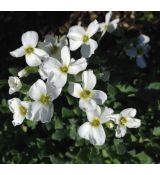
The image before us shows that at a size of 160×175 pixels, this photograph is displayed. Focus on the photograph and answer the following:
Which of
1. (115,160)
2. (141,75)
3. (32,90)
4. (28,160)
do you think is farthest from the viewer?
(141,75)

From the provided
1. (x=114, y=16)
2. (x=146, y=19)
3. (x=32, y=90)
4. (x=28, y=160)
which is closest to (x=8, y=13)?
(x=114, y=16)

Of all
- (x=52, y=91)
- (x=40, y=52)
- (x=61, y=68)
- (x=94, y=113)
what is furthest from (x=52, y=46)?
(x=94, y=113)

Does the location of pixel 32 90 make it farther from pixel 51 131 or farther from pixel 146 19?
pixel 146 19

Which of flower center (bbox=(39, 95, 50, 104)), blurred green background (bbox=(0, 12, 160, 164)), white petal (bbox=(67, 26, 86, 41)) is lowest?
blurred green background (bbox=(0, 12, 160, 164))

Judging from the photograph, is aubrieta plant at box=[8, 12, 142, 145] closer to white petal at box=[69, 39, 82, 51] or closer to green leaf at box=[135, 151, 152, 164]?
white petal at box=[69, 39, 82, 51]

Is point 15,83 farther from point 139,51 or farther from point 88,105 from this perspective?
point 139,51

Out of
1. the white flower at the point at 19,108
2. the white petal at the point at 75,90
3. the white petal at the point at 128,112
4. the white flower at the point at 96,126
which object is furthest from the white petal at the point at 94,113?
the white flower at the point at 19,108

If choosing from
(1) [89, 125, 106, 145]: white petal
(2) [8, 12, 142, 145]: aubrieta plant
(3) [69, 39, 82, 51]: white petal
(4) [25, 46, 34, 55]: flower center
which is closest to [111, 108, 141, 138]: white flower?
(2) [8, 12, 142, 145]: aubrieta plant
